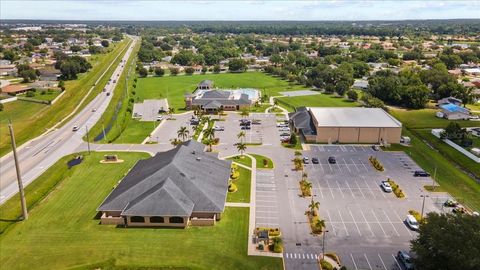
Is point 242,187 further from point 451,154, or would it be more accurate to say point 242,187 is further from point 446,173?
point 451,154

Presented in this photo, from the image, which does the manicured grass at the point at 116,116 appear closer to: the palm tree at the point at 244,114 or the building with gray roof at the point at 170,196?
the palm tree at the point at 244,114

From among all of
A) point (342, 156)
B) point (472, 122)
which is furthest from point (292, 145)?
point (472, 122)

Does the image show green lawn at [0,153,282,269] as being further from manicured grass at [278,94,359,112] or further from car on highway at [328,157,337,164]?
manicured grass at [278,94,359,112]

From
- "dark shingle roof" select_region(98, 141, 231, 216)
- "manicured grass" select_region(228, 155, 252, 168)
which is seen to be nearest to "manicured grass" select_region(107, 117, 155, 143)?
"dark shingle roof" select_region(98, 141, 231, 216)

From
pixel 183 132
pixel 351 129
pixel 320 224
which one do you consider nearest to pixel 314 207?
pixel 320 224

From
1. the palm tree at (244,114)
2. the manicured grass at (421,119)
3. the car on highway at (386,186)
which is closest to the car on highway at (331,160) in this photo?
the car on highway at (386,186)

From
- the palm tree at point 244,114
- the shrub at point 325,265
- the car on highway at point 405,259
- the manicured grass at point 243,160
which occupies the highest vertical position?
the palm tree at point 244,114

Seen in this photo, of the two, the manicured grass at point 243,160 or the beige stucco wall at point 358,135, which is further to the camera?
the beige stucco wall at point 358,135

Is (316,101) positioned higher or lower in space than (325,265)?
higher
